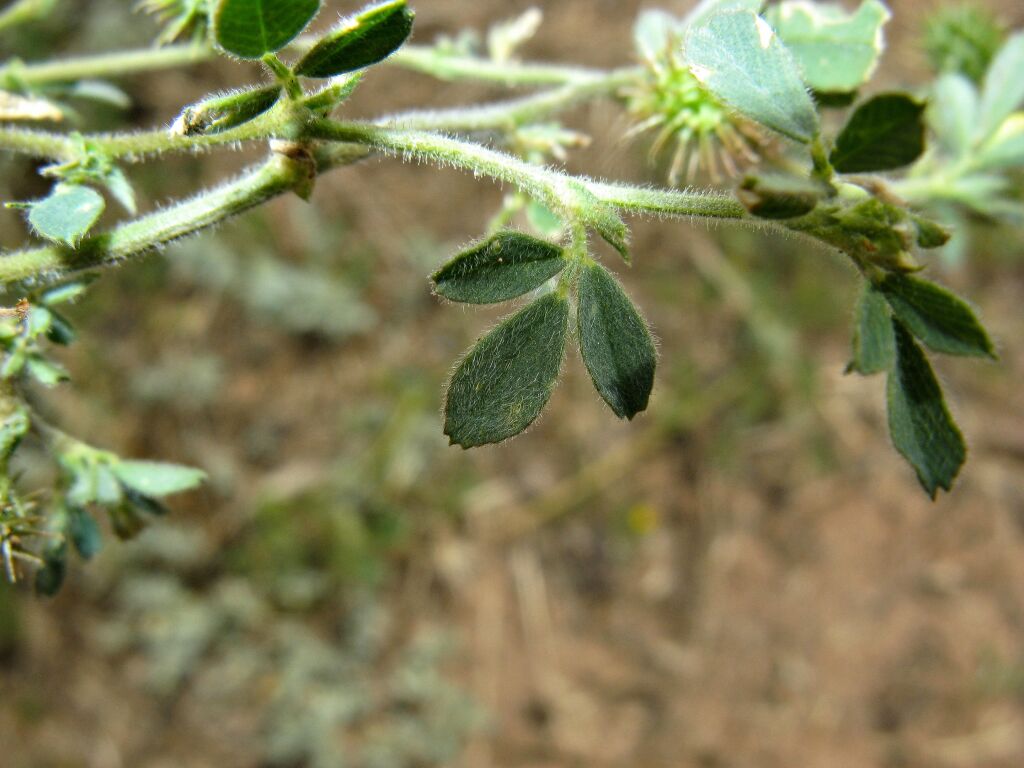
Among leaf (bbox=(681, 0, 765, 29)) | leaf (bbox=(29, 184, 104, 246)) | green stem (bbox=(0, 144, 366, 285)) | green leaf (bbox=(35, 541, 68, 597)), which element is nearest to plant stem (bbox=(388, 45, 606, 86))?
leaf (bbox=(681, 0, 765, 29))

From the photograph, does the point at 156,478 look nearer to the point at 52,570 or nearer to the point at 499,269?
the point at 52,570

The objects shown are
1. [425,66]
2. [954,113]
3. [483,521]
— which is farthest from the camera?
[483,521]

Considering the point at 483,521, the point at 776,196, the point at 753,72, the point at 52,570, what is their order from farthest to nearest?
the point at 483,521, the point at 52,570, the point at 753,72, the point at 776,196

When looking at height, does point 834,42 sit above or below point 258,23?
below

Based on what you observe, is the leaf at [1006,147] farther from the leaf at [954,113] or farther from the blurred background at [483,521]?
the blurred background at [483,521]

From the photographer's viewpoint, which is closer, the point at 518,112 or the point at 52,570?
the point at 52,570

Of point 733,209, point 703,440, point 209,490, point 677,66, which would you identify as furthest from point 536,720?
point 733,209

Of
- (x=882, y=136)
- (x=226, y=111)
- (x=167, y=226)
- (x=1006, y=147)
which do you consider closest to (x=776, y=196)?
(x=882, y=136)

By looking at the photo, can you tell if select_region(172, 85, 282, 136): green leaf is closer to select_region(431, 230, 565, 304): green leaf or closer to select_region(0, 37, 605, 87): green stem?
select_region(431, 230, 565, 304): green leaf
